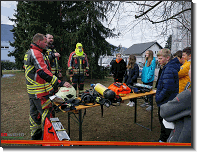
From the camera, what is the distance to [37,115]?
246 cm

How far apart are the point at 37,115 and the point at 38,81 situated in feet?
2.03

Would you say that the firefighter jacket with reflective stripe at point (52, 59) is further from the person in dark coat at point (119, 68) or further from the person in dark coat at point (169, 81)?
the person in dark coat at point (169, 81)

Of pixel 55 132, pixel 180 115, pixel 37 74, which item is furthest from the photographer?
pixel 37 74

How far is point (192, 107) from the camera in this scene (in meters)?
1.19

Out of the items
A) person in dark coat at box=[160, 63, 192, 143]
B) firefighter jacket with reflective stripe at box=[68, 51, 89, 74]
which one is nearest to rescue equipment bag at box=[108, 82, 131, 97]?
person in dark coat at box=[160, 63, 192, 143]

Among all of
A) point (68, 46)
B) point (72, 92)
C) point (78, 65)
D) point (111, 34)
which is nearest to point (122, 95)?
point (72, 92)

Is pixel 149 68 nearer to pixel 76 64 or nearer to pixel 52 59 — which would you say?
pixel 76 64

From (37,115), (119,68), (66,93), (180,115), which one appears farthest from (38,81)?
(119,68)

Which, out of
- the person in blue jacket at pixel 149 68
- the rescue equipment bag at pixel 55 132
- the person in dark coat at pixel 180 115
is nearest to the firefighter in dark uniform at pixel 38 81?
the rescue equipment bag at pixel 55 132

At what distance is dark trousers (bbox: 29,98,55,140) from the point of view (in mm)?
2346

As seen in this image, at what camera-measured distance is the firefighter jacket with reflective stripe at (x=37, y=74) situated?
2.17 m

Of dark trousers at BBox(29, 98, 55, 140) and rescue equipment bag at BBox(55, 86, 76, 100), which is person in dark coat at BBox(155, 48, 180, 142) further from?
dark trousers at BBox(29, 98, 55, 140)

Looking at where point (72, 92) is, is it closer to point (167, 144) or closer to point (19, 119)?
point (167, 144)

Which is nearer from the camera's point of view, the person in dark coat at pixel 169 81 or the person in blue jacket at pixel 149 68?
the person in dark coat at pixel 169 81
